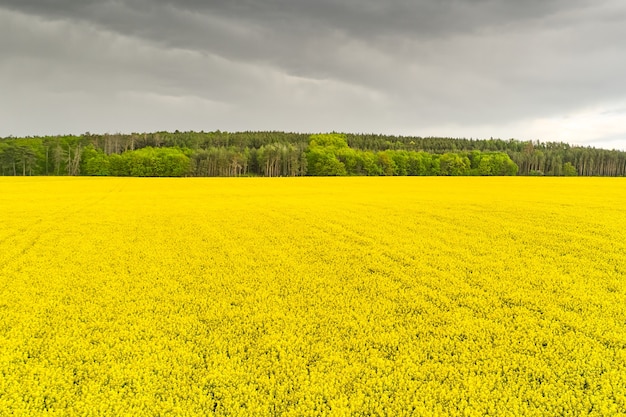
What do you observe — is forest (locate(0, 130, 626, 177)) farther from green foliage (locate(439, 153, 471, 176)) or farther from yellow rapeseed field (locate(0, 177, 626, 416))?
yellow rapeseed field (locate(0, 177, 626, 416))

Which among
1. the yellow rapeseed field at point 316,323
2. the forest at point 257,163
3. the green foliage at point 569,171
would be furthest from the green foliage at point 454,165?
the yellow rapeseed field at point 316,323

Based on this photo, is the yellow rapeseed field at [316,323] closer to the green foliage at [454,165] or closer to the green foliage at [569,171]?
the green foliage at [454,165]

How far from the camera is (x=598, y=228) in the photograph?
55.4 ft

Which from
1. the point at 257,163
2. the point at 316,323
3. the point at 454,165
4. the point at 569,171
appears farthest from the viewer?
the point at 569,171

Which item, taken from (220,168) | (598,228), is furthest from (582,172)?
(598,228)

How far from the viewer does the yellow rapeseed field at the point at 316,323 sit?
20.6ft

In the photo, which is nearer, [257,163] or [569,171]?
[257,163]

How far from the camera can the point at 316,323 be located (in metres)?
8.66

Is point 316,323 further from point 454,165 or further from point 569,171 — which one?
point 569,171

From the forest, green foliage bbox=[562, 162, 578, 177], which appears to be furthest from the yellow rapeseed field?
green foliage bbox=[562, 162, 578, 177]

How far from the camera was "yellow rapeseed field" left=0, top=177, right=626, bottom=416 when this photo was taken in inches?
248

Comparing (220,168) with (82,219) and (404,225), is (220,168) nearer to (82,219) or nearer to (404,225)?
(82,219)

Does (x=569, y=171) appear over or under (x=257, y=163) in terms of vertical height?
over

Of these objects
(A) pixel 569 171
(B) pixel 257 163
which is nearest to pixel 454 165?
(A) pixel 569 171
